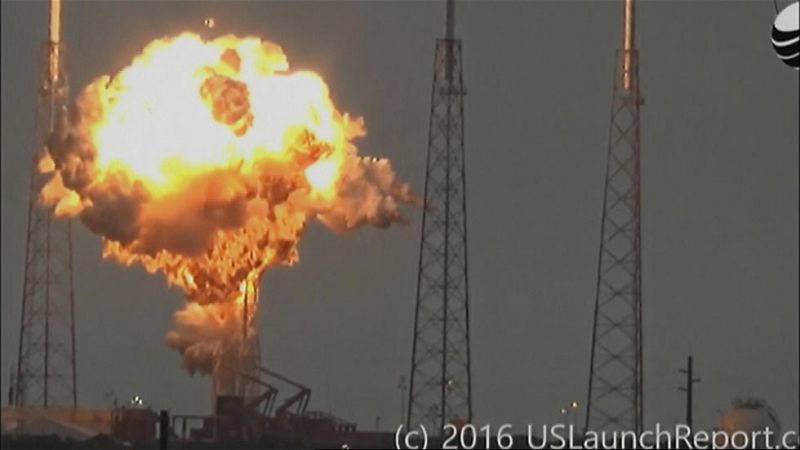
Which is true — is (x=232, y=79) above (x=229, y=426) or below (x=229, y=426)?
above

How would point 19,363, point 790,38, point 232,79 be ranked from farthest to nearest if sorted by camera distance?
point 19,363 < point 232,79 < point 790,38

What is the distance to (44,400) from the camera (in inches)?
7731

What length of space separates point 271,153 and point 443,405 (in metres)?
23.5

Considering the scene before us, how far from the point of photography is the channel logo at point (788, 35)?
330 ft

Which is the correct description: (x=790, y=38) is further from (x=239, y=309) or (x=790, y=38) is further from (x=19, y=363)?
(x=19, y=363)

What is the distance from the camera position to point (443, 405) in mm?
196000

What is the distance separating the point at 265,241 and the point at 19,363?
1921 cm

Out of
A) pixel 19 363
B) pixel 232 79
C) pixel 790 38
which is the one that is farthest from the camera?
pixel 19 363

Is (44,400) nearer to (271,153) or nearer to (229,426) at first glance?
(229,426)

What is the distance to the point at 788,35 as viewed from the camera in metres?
102

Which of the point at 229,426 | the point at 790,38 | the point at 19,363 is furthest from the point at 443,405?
the point at 790,38

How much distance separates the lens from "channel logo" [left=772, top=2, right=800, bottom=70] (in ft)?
330

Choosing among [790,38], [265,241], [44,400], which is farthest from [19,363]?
[790,38]

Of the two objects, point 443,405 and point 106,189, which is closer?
point 106,189
